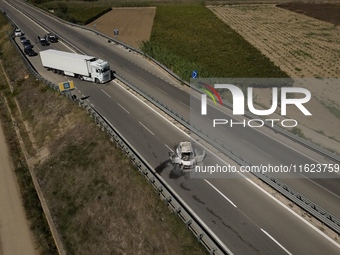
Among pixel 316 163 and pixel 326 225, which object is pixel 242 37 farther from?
pixel 326 225

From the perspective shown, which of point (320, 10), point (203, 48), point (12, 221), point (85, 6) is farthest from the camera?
point (85, 6)

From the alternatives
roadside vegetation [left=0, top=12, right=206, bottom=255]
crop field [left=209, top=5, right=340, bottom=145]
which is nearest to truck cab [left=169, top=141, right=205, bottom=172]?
roadside vegetation [left=0, top=12, right=206, bottom=255]

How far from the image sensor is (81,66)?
45.4 metres

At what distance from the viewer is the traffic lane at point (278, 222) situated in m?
19.5

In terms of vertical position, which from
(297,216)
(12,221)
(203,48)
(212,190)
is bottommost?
(12,221)

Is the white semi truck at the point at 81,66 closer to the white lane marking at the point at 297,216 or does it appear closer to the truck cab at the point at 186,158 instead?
the truck cab at the point at 186,158

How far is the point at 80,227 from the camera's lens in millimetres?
25500

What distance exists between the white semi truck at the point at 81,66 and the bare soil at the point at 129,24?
2392 centimetres

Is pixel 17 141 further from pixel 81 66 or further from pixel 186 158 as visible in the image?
pixel 186 158

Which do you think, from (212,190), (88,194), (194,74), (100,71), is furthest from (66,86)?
(212,190)

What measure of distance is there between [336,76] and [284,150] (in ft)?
99.8

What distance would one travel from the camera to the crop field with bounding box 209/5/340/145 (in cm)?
4031

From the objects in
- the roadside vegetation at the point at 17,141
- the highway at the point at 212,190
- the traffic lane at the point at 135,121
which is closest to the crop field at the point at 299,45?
the highway at the point at 212,190

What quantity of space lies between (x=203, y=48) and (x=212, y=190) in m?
51.0
